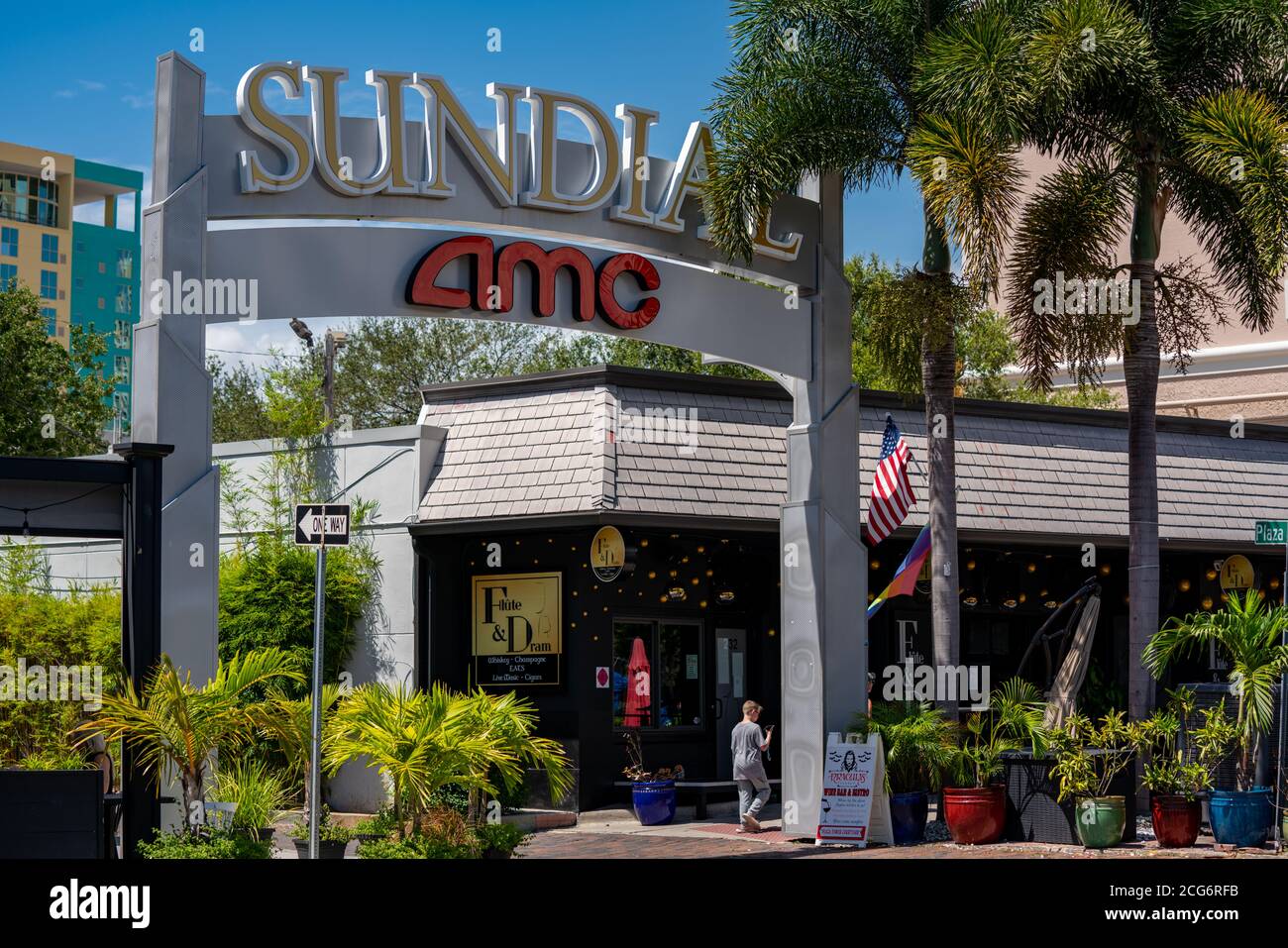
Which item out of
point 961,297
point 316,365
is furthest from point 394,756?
point 316,365

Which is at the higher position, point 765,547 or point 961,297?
point 961,297

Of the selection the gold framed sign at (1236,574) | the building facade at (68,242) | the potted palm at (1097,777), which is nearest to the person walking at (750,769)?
the potted palm at (1097,777)

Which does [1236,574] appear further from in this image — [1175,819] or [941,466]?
[1175,819]

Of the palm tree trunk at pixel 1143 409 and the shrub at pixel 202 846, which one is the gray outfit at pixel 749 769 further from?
the shrub at pixel 202 846

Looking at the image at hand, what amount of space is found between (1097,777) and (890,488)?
4.81 meters

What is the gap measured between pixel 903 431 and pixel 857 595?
20.8ft

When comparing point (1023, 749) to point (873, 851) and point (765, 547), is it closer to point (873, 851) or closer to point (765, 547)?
point (873, 851)

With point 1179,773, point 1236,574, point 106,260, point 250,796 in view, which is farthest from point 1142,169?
point 106,260

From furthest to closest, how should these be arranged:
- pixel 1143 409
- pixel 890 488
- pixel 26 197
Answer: pixel 26 197 < pixel 890 488 < pixel 1143 409

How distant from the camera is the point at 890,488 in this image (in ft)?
63.3

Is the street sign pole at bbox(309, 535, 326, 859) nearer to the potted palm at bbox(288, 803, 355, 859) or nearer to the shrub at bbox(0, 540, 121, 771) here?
the potted palm at bbox(288, 803, 355, 859)

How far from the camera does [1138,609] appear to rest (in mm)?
17562

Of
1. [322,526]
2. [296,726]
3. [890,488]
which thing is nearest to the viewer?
[322,526]
